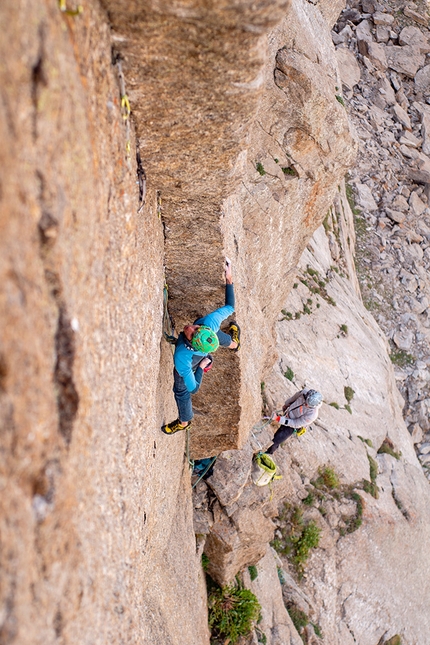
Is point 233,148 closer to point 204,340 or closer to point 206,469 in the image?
point 204,340

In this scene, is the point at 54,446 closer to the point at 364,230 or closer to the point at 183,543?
the point at 183,543

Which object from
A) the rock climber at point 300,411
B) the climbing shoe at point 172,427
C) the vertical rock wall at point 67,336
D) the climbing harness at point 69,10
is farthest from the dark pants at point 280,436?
the climbing harness at point 69,10

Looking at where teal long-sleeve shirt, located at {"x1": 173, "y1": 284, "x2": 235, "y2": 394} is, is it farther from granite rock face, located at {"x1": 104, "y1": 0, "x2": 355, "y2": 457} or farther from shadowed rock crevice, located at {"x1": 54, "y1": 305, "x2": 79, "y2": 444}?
shadowed rock crevice, located at {"x1": 54, "y1": 305, "x2": 79, "y2": 444}

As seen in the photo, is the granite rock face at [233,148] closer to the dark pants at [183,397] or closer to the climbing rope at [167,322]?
the climbing rope at [167,322]

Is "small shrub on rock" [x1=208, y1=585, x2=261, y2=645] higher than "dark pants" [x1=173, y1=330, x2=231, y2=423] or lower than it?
lower

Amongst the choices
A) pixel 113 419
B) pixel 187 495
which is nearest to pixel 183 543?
pixel 187 495

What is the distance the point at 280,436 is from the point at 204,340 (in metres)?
7.95

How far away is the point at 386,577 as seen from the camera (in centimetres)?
1756

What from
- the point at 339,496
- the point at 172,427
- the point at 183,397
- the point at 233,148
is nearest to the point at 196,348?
the point at 183,397

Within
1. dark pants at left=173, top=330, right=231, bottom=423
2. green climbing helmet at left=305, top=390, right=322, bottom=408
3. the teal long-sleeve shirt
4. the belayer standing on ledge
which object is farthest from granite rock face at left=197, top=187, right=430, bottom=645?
the teal long-sleeve shirt

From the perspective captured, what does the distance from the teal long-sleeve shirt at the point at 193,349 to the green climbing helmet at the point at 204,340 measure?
220 mm

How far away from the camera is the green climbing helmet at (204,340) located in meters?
7.78

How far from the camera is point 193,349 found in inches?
318

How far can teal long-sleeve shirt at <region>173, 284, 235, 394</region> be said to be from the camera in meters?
8.19
